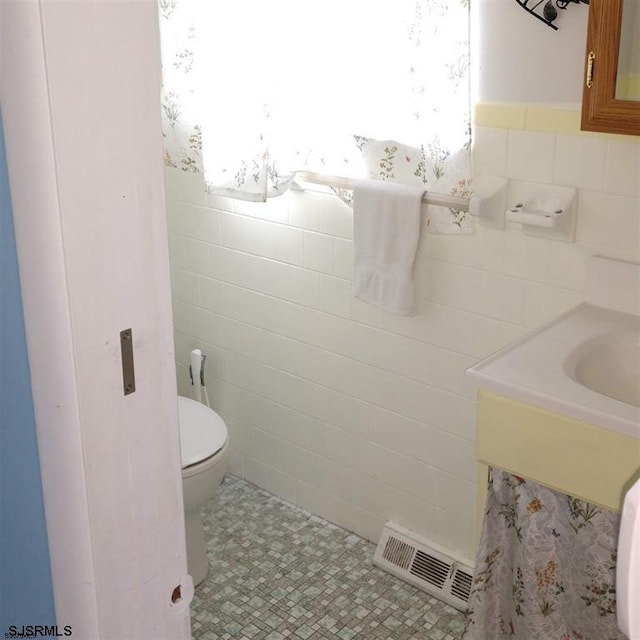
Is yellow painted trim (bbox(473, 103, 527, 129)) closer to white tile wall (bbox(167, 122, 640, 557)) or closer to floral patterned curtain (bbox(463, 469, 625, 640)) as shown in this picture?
white tile wall (bbox(167, 122, 640, 557))

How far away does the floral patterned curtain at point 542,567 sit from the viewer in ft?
5.30

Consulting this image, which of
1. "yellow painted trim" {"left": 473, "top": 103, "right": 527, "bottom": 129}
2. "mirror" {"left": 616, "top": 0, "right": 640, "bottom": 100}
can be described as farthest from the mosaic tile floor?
"mirror" {"left": 616, "top": 0, "right": 640, "bottom": 100}

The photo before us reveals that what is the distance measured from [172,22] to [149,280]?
1.74m

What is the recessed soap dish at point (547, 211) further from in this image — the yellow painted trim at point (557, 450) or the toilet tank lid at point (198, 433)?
the toilet tank lid at point (198, 433)

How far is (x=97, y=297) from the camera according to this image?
2.93 feet

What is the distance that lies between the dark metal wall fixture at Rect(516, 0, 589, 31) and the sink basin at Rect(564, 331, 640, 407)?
67cm

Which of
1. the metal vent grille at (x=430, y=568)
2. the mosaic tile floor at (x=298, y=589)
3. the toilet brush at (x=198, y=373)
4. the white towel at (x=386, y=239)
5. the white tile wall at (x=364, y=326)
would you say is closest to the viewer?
the white tile wall at (x=364, y=326)

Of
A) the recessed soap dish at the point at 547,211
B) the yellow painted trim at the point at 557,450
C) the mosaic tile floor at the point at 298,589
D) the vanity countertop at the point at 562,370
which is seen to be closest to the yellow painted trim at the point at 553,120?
the recessed soap dish at the point at 547,211

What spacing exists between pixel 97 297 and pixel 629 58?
1.23 meters

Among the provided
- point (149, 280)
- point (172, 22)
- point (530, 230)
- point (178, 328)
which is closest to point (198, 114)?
point (172, 22)

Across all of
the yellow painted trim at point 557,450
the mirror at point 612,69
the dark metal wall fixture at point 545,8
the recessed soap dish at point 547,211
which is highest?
the dark metal wall fixture at point 545,8

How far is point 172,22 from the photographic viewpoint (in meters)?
2.46

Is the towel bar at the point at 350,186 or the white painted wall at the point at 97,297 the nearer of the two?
the white painted wall at the point at 97,297

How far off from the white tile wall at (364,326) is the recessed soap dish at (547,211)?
0.9 inches
